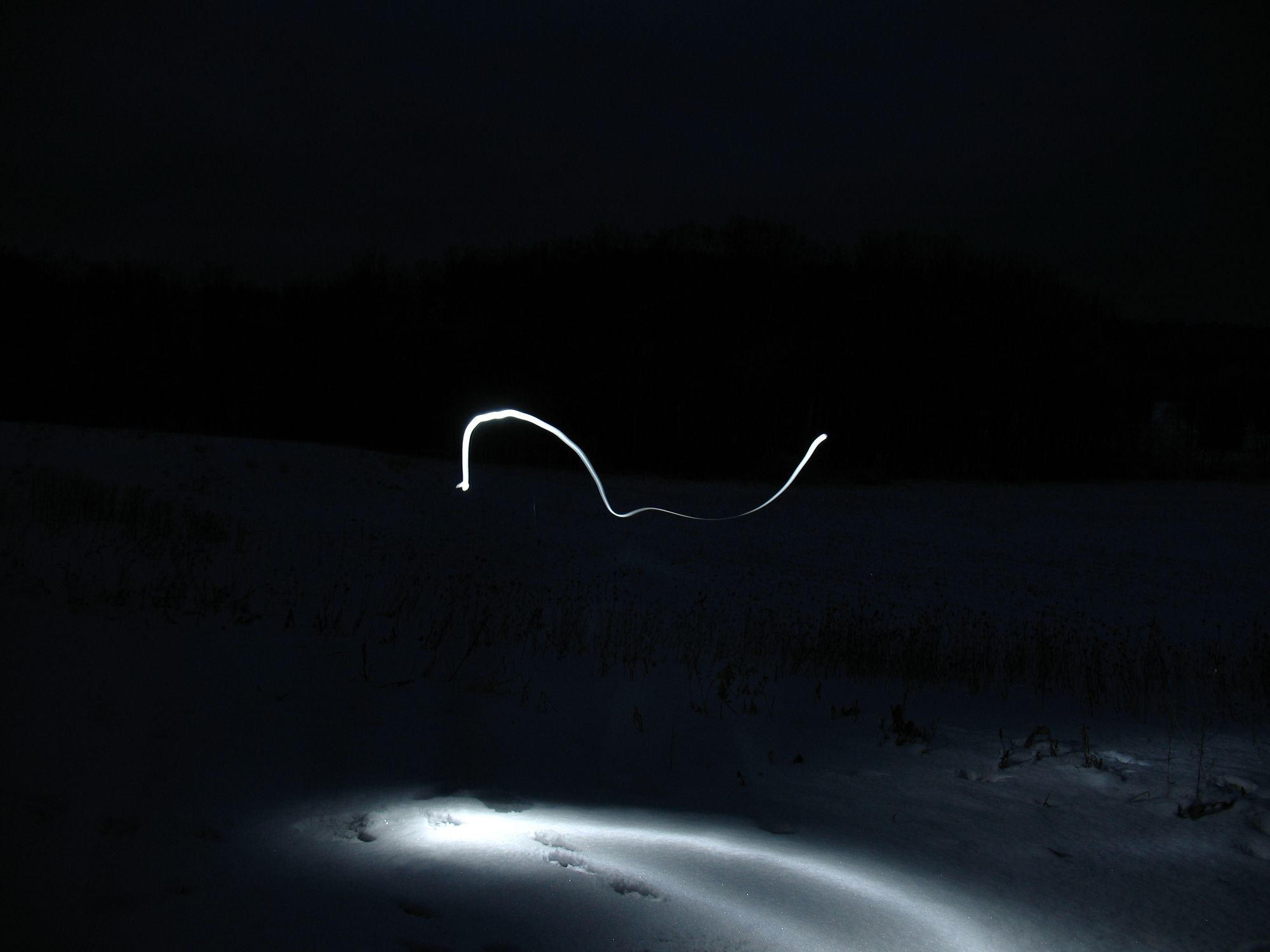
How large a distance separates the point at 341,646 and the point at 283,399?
5689 cm

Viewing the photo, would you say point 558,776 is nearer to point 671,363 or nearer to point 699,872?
point 699,872

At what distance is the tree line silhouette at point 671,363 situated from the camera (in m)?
54.2

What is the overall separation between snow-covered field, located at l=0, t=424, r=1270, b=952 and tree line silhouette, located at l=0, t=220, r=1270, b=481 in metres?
41.0

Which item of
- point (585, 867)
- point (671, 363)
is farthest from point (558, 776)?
point (671, 363)

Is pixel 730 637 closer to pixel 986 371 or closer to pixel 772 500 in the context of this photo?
pixel 772 500

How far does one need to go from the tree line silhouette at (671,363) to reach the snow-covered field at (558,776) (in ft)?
135

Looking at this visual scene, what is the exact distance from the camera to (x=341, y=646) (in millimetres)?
6820

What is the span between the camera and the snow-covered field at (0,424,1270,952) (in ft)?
9.97

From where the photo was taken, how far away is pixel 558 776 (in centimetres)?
468

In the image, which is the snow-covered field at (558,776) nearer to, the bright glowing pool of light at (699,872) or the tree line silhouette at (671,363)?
the bright glowing pool of light at (699,872)

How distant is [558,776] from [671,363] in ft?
174

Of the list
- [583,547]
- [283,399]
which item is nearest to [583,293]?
[283,399]

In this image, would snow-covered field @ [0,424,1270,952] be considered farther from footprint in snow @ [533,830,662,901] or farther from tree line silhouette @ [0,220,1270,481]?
tree line silhouette @ [0,220,1270,481]

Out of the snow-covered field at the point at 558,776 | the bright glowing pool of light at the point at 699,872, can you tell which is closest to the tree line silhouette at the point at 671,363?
the snow-covered field at the point at 558,776
